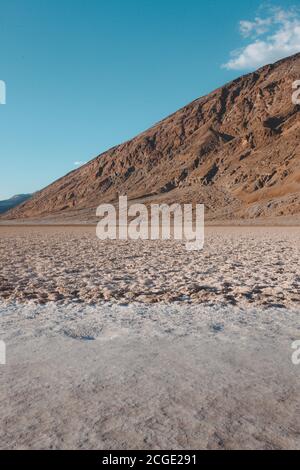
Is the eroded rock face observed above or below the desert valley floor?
above

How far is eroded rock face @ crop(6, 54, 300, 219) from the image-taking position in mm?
66250

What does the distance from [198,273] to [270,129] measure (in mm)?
73453

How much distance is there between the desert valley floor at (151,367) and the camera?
2969 millimetres

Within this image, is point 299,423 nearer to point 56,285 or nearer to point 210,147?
point 56,285

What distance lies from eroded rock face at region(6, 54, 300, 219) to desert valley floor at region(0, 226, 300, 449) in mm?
49741

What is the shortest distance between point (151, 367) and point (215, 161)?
79.7m

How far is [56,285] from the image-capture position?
889 cm

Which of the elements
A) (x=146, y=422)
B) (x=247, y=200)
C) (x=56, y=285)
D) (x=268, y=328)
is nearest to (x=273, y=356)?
(x=268, y=328)

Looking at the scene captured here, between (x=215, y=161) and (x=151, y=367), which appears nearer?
(x=151, y=367)

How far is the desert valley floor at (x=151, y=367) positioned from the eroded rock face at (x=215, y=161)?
49.7 metres

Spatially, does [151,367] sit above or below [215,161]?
below

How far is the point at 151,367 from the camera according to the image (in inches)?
163

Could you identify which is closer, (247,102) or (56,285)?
(56,285)

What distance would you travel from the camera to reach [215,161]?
267 feet
